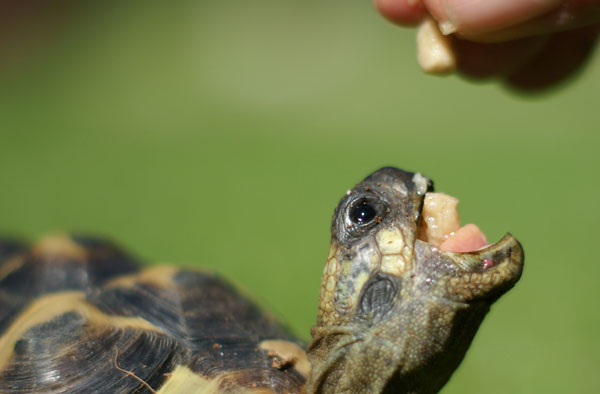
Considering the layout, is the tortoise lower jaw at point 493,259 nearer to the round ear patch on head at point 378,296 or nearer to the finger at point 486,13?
the round ear patch on head at point 378,296

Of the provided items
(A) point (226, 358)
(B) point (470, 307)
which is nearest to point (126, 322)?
(A) point (226, 358)

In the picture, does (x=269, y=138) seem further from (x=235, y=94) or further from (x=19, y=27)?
(x=19, y=27)

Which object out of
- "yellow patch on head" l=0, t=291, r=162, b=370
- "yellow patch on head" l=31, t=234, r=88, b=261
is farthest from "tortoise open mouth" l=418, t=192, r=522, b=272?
"yellow patch on head" l=31, t=234, r=88, b=261

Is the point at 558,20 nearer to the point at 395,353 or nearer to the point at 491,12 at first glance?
the point at 491,12

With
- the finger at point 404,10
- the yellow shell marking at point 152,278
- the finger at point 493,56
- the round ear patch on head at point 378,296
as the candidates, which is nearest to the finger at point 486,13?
the finger at point 404,10

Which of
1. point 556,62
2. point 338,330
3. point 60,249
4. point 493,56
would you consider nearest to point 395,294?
point 338,330

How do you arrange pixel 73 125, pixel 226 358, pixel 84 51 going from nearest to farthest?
pixel 226 358
pixel 73 125
pixel 84 51
